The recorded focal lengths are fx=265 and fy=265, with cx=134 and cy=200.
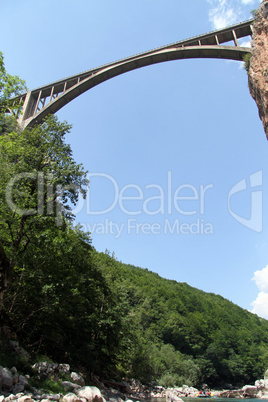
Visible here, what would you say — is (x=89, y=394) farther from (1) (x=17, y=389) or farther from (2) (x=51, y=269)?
(2) (x=51, y=269)

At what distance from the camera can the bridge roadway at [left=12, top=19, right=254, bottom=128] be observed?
15453mm

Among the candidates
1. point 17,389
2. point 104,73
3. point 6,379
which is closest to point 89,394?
point 17,389

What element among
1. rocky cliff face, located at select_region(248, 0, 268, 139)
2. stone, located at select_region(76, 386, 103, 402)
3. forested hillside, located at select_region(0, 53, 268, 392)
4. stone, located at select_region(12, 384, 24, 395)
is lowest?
stone, located at select_region(76, 386, 103, 402)

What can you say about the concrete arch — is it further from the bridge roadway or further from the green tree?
the green tree

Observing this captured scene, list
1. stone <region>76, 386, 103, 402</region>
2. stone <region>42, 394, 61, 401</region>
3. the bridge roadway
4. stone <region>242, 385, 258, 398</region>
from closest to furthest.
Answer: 1. stone <region>42, 394, 61, 401</region>
2. stone <region>76, 386, 103, 402</region>
3. the bridge roadway
4. stone <region>242, 385, 258, 398</region>

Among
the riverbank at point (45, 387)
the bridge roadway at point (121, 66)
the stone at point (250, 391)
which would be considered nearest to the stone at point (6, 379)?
the riverbank at point (45, 387)

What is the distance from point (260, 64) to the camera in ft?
39.7

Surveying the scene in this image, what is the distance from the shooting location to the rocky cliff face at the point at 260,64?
11.6 m

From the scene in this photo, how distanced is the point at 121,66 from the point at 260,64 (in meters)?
10.2

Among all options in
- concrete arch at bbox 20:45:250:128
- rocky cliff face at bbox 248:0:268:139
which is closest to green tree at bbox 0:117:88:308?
concrete arch at bbox 20:45:250:128

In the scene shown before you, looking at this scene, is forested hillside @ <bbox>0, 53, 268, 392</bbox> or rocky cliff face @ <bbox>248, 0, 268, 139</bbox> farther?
rocky cliff face @ <bbox>248, 0, 268, 139</bbox>

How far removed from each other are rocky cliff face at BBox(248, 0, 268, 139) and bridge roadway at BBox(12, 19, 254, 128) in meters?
1.91

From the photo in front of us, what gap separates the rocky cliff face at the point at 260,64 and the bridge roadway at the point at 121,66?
191 centimetres

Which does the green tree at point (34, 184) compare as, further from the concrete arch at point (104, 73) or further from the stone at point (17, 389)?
the concrete arch at point (104, 73)
